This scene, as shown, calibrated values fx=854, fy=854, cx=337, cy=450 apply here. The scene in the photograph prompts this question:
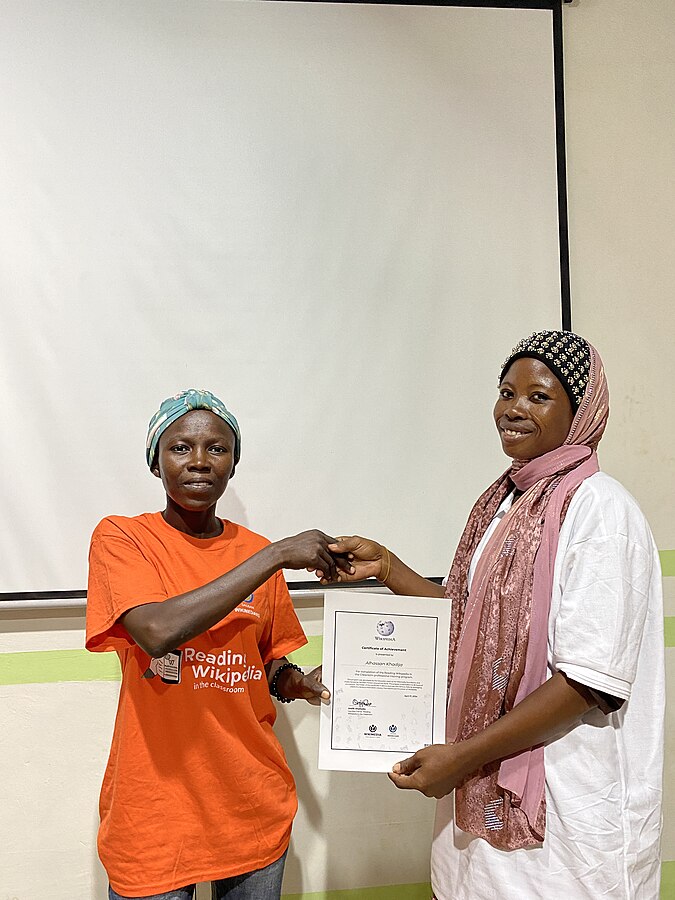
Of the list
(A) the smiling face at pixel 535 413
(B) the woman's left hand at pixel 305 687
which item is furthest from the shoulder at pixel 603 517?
(B) the woman's left hand at pixel 305 687

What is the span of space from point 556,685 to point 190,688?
65cm

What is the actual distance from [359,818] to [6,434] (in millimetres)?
1363

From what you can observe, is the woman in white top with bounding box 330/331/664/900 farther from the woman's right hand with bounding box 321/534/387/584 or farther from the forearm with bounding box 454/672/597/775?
the woman's right hand with bounding box 321/534/387/584

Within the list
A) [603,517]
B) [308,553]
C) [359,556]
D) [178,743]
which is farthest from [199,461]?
[603,517]

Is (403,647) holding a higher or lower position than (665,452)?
lower

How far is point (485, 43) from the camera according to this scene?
7.76ft

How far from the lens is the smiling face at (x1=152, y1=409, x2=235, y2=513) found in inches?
63.0

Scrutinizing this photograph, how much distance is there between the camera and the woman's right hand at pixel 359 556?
1.72 m

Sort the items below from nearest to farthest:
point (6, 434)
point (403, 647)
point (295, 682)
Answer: point (403, 647)
point (295, 682)
point (6, 434)

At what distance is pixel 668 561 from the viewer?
2449mm

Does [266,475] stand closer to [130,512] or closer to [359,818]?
[130,512]

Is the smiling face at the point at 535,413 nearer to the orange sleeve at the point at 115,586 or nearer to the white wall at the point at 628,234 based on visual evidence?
the orange sleeve at the point at 115,586

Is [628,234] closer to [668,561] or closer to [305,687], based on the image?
[668,561]

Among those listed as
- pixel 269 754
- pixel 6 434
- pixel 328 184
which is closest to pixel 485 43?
pixel 328 184
